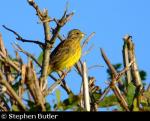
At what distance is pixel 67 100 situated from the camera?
2270 millimetres

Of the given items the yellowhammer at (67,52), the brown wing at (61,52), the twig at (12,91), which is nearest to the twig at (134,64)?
the twig at (12,91)

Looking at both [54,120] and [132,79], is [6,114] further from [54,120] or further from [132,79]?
[132,79]

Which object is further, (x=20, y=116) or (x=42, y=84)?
(x=42, y=84)

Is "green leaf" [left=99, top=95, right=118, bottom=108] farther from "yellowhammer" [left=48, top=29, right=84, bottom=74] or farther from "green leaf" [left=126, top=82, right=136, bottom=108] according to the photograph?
"yellowhammer" [left=48, top=29, right=84, bottom=74]

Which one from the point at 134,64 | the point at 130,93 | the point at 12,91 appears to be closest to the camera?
the point at 12,91

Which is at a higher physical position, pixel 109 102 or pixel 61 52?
pixel 61 52

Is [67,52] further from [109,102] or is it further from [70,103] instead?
[70,103]

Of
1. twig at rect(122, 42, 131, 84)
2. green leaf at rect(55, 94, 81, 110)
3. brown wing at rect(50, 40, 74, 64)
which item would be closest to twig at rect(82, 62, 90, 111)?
green leaf at rect(55, 94, 81, 110)

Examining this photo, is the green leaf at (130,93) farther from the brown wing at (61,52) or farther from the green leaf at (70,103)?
the brown wing at (61,52)

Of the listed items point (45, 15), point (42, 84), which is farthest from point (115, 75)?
point (45, 15)

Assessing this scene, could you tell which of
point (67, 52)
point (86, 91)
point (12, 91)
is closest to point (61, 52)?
point (67, 52)

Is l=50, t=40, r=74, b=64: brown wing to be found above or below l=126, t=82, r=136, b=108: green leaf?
above

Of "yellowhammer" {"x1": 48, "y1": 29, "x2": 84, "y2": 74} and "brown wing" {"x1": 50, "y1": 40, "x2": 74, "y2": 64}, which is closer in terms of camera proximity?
"yellowhammer" {"x1": 48, "y1": 29, "x2": 84, "y2": 74}

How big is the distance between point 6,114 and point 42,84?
0.28 meters
